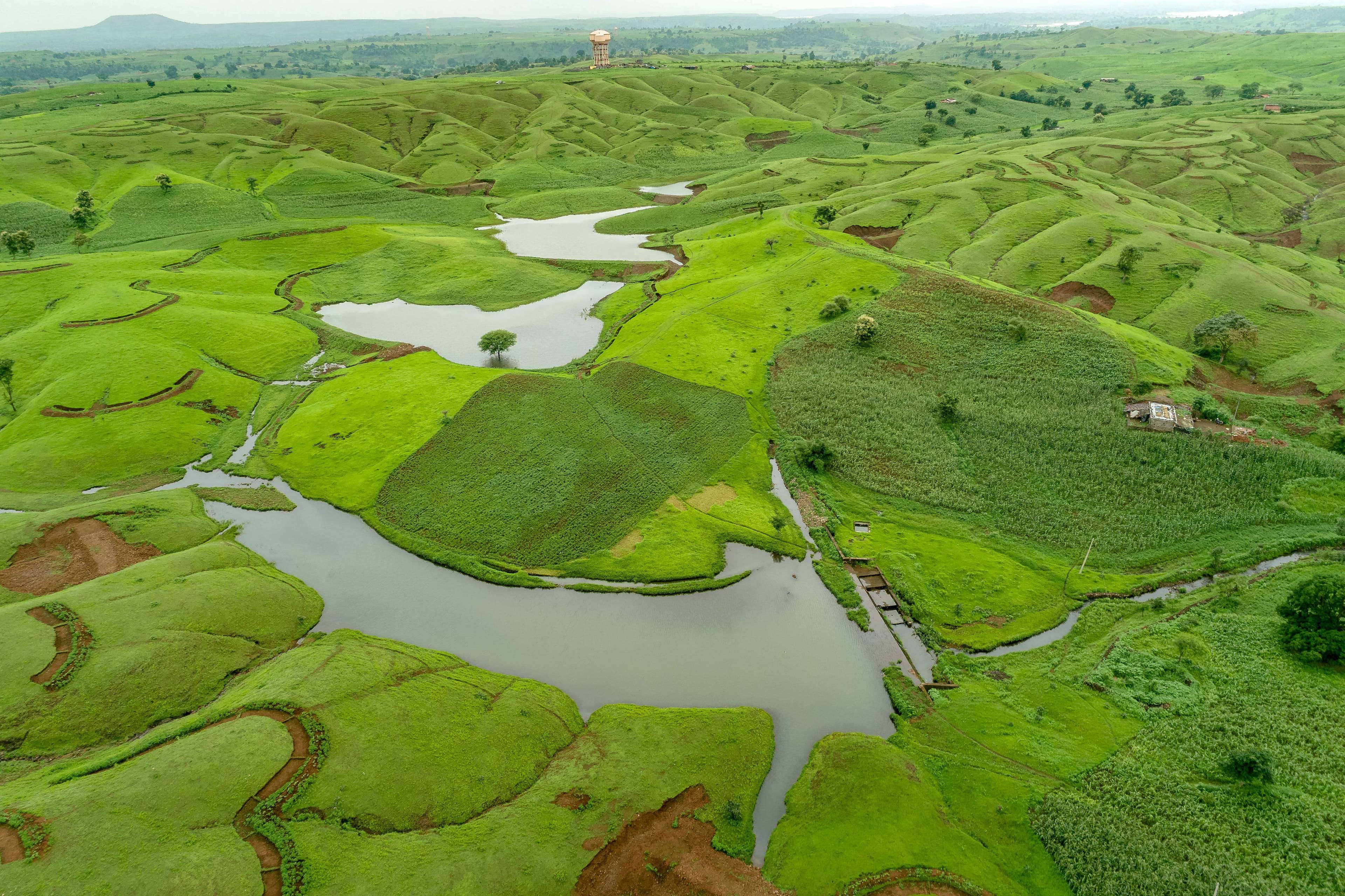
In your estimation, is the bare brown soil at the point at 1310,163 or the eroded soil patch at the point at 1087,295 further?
the bare brown soil at the point at 1310,163

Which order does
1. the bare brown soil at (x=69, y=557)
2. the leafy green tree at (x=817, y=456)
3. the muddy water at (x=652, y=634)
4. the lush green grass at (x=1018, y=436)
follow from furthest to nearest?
the leafy green tree at (x=817, y=456) < the lush green grass at (x=1018, y=436) < the bare brown soil at (x=69, y=557) < the muddy water at (x=652, y=634)

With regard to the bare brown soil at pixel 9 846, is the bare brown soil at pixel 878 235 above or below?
above

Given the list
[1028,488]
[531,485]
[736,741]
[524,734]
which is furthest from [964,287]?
[524,734]

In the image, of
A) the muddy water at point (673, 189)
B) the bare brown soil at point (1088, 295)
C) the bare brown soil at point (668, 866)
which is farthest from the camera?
the muddy water at point (673, 189)

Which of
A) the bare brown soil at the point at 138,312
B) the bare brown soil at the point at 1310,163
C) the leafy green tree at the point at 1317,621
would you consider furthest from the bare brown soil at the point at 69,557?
the bare brown soil at the point at 1310,163

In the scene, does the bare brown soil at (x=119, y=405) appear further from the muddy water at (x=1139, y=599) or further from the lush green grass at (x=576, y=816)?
the muddy water at (x=1139, y=599)

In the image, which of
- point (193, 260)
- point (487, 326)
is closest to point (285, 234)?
point (193, 260)
